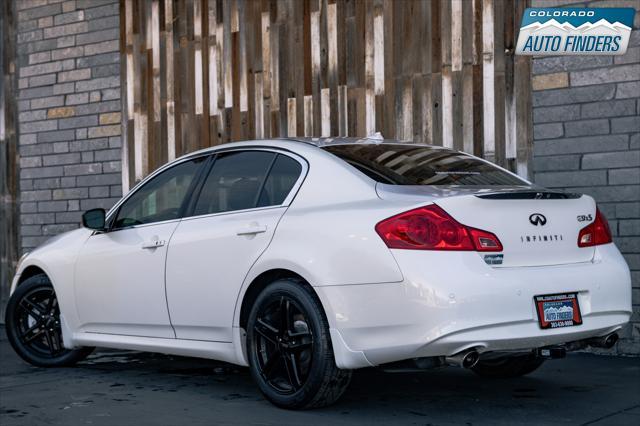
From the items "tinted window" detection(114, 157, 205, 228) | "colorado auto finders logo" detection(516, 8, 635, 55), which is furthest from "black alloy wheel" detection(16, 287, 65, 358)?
"colorado auto finders logo" detection(516, 8, 635, 55)

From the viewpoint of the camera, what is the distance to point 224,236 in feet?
19.6

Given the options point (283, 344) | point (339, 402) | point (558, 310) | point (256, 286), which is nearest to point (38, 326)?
point (256, 286)

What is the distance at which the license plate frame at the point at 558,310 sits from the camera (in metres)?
5.05

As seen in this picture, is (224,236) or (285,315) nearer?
(285,315)

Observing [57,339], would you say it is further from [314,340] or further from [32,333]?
[314,340]

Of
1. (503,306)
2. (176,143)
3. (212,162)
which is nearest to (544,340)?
(503,306)

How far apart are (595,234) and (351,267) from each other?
1.36m

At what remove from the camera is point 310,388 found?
5.34 metres

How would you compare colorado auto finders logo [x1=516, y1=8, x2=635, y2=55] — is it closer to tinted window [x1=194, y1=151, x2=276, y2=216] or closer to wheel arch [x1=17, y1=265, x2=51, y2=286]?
tinted window [x1=194, y1=151, x2=276, y2=216]

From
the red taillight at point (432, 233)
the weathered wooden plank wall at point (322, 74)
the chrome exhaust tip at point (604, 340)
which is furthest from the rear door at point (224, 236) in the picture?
the weathered wooden plank wall at point (322, 74)

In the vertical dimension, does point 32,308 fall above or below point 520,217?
below

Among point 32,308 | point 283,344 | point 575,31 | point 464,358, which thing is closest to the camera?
point 464,358

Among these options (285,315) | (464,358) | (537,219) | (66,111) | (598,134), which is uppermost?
(66,111)

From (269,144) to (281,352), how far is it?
1.31m
